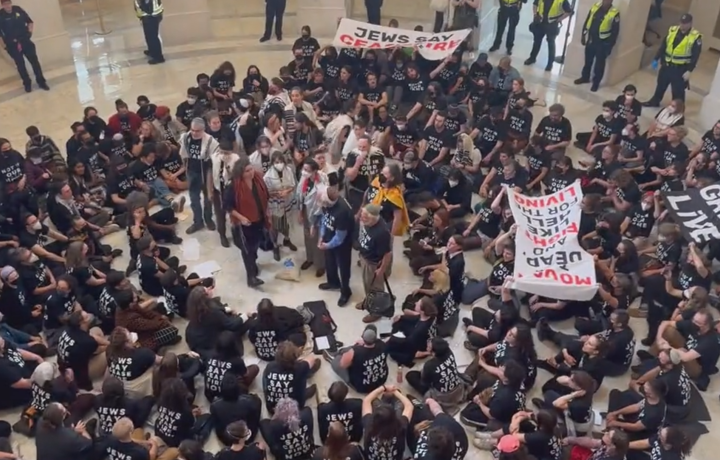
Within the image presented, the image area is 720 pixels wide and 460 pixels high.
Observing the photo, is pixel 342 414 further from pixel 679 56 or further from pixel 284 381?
pixel 679 56

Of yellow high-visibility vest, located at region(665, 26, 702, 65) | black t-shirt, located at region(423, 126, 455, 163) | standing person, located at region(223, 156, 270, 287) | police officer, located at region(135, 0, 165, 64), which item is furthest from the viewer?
police officer, located at region(135, 0, 165, 64)

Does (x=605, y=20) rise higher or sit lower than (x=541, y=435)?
higher

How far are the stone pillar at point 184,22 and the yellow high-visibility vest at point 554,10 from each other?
6414 millimetres

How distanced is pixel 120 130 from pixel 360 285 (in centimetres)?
421

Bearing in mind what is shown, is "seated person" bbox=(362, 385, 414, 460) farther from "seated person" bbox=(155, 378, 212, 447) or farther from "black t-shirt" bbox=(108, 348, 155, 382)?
"black t-shirt" bbox=(108, 348, 155, 382)

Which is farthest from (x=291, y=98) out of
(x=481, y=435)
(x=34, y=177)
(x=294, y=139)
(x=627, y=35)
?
(x=627, y=35)

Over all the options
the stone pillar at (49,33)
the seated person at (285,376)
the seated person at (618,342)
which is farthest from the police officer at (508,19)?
the seated person at (285,376)

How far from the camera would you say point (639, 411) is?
22.0 feet

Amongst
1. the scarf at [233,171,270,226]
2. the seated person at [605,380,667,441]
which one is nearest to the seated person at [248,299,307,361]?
the scarf at [233,171,270,226]

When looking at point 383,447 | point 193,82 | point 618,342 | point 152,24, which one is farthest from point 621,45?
point 383,447

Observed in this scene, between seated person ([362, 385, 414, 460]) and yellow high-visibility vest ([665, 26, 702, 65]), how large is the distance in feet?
27.4

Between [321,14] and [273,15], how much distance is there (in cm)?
98

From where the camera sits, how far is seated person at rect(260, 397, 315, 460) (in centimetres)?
621

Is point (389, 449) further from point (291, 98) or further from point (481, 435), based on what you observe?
point (291, 98)
